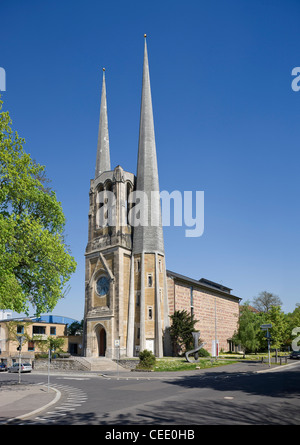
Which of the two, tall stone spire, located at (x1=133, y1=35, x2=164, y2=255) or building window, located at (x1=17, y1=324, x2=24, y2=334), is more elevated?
tall stone spire, located at (x1=133, y1=35, x2=164, y2=255)

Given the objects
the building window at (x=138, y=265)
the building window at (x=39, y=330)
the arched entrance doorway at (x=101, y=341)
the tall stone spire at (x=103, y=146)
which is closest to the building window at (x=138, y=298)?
the building window at (x=138, y=265)

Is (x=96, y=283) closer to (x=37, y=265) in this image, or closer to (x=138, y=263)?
(x=138, y=263)

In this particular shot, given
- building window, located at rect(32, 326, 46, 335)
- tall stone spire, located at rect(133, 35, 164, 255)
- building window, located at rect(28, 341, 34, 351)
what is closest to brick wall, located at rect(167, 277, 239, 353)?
tall stone spire, located at rect(133, 35, 164, 255)

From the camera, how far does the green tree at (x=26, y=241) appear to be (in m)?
19.1

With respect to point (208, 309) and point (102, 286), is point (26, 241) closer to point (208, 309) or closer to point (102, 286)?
point (102, 286)

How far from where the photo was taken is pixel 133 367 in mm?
37250

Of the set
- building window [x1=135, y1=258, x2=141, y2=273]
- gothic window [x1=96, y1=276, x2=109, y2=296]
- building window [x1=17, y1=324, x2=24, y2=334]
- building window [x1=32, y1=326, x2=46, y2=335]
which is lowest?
building window [x1=32, y1=326, x2=46, y2=335]

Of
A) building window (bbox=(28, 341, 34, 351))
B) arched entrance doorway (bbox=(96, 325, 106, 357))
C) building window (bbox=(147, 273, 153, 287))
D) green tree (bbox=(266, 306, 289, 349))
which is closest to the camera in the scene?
green tree (bbox=(266, 306, 289, 349))

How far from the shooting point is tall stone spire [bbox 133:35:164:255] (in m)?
51.6

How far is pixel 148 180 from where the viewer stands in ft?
181

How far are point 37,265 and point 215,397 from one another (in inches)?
451

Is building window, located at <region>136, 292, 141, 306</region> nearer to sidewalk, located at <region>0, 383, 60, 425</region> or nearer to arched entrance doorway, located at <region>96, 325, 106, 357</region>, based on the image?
arched entrance doorway, located at <region>96, 325, 106, 357</region>

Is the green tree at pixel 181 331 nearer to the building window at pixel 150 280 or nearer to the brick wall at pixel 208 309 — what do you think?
the brick wall at pixel 208 309

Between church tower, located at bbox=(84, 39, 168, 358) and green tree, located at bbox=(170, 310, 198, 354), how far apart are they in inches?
63.6
